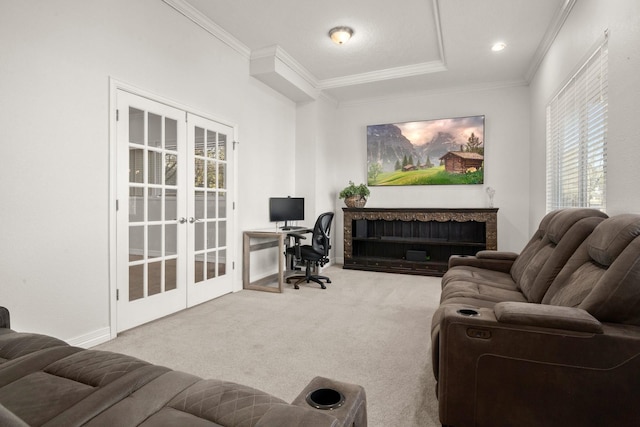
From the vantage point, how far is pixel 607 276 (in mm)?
1449

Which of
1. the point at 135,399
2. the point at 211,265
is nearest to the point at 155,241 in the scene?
the point at 211,265

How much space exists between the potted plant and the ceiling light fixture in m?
2.41

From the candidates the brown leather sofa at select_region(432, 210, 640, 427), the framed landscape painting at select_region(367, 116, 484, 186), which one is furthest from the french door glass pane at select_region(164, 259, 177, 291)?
the framed landscape painting at select_region(367, 116, 484, 186)

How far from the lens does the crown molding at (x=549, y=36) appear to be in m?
3.25

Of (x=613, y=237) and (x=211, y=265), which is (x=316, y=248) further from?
(x=613, y=237)

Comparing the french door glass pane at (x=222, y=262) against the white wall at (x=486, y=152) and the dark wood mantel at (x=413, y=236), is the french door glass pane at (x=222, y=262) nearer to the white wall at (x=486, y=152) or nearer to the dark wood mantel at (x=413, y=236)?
the dark wood mantel at (x=413, y=236)

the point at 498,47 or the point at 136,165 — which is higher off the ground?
the point at 498,47

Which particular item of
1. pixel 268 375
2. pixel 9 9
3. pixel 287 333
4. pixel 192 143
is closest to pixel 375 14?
pixel 192 143

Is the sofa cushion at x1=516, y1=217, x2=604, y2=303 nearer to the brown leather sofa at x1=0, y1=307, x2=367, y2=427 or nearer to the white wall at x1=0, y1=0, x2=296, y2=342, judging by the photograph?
the brown leather sofa at x1=0, y1=307, x2=367, y2=427

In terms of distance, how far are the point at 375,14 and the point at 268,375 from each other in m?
3.54

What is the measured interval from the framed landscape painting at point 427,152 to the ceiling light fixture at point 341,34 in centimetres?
226

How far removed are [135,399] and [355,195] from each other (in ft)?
16.3

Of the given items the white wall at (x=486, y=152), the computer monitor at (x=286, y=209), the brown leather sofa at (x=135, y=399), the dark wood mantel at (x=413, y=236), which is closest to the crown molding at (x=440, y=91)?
the white wall at (x=486, y=152)

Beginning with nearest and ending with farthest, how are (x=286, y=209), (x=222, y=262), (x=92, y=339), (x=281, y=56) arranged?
(x=92, y=339)
(x=222, y=262)
(x=281, y=56)
(x=286, y=209)
